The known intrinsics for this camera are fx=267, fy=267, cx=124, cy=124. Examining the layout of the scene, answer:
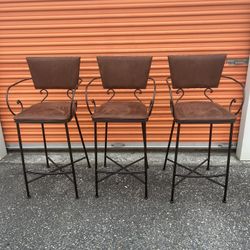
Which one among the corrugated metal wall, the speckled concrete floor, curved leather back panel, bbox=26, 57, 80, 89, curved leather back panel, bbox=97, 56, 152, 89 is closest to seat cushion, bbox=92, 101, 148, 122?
curved leather back panel, bbox=97, 56, 152, 89

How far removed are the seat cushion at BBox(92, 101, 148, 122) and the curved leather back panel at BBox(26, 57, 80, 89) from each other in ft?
1.35

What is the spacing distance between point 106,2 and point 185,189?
1.95 metres

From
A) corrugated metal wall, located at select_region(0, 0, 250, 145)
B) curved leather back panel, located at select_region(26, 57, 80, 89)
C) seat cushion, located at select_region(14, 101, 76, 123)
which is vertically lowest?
seat cushion, located at select_region(14, 101, 76, 123)

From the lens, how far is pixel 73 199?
2402 mm

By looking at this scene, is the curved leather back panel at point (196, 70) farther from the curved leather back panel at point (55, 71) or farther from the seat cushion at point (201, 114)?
the curved leather back panel at point (55, 71)

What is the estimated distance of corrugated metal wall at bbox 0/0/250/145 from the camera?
2598mm

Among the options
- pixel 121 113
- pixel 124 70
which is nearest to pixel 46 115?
pixel 121 113

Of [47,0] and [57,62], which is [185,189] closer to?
[57,62]

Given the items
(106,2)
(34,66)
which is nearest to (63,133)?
(34,66)

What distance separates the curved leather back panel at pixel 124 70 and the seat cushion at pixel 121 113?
0.73 feet

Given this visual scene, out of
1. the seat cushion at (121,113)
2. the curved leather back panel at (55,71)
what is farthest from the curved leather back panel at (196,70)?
the curved leather back panel at (55,71)

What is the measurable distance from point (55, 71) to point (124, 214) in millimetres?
1397

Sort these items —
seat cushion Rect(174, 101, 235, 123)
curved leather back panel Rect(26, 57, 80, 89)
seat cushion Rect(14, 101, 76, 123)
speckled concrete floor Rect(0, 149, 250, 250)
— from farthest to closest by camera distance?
curved leather back panel Rect(26, 57, 80, 89)
seat cushion Rect(14, 101, 76, 123)
seat cushion Rect(174, 101, 235, 123)
speckled concrete floor Rect(0, 149, 250, 250)

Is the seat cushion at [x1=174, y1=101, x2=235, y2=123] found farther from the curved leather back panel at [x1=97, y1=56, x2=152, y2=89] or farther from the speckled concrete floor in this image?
the speckled concrete floor
